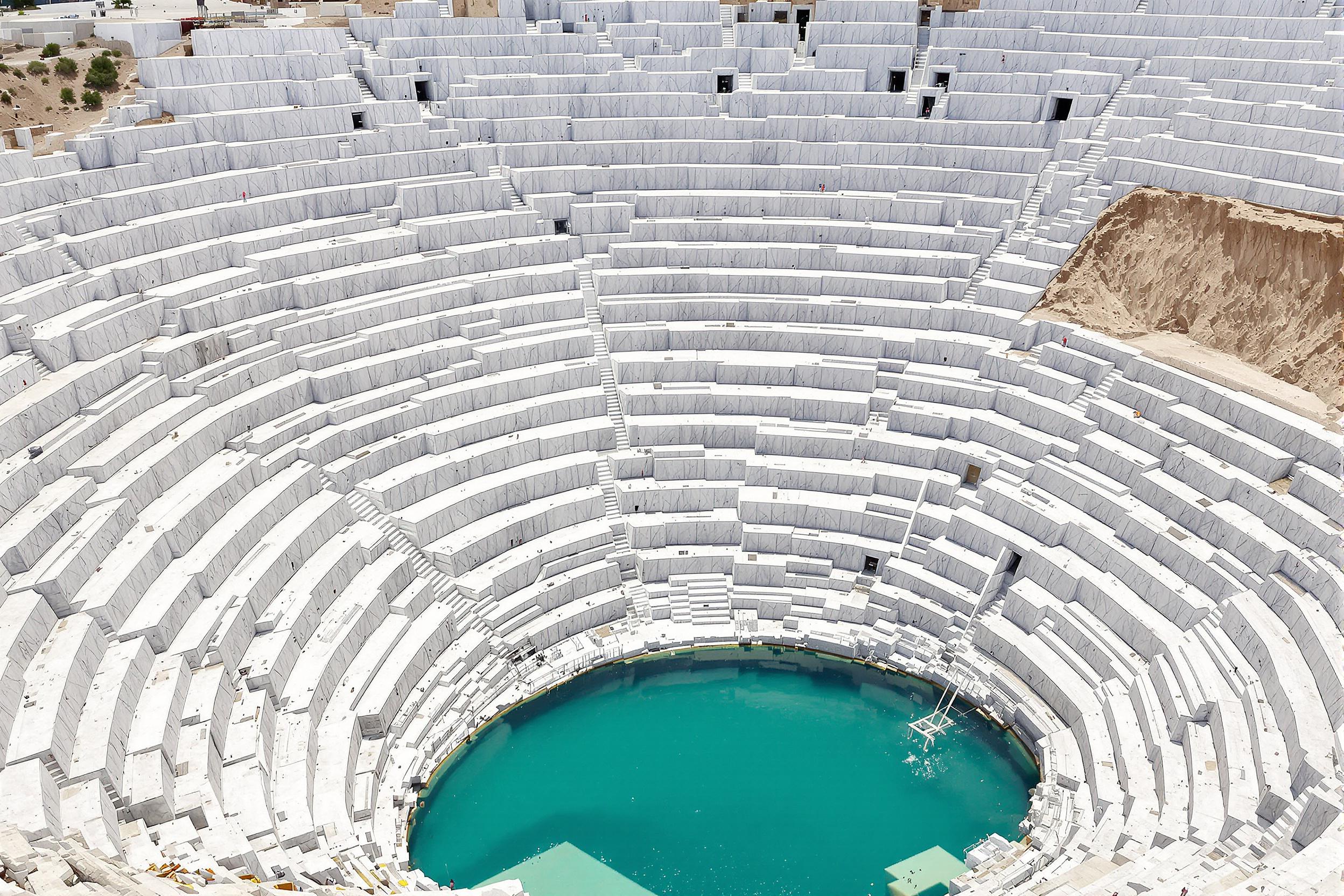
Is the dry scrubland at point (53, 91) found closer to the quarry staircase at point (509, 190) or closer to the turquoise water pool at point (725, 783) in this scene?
the quarry staircase at point (509, 190)

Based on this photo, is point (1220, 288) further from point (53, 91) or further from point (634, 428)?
point (53, 91)

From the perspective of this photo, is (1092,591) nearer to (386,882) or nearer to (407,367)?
(386,882)

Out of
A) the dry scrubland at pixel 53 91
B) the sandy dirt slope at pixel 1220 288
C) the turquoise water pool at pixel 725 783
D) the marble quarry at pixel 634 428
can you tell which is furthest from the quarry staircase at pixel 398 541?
the sandy dirt slope at pixel 1220 288

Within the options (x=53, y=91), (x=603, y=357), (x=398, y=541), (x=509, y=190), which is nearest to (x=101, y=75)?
(x=53, y=91)

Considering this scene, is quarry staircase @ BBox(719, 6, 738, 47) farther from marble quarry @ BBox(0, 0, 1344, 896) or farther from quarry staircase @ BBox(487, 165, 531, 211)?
quarry staircase @ BBox(487, 165, 531, 211)

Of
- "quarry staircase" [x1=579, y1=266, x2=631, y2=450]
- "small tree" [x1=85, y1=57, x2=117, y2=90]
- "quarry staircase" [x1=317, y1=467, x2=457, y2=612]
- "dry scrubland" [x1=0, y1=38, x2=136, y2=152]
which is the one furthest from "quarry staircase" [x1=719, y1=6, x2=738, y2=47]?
"quarry staircase" [x1=317, y1=467, x2=457, y2=612]

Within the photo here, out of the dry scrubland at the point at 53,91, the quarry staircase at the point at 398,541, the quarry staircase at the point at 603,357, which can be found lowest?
the quarry staircase at the point at 398,541
